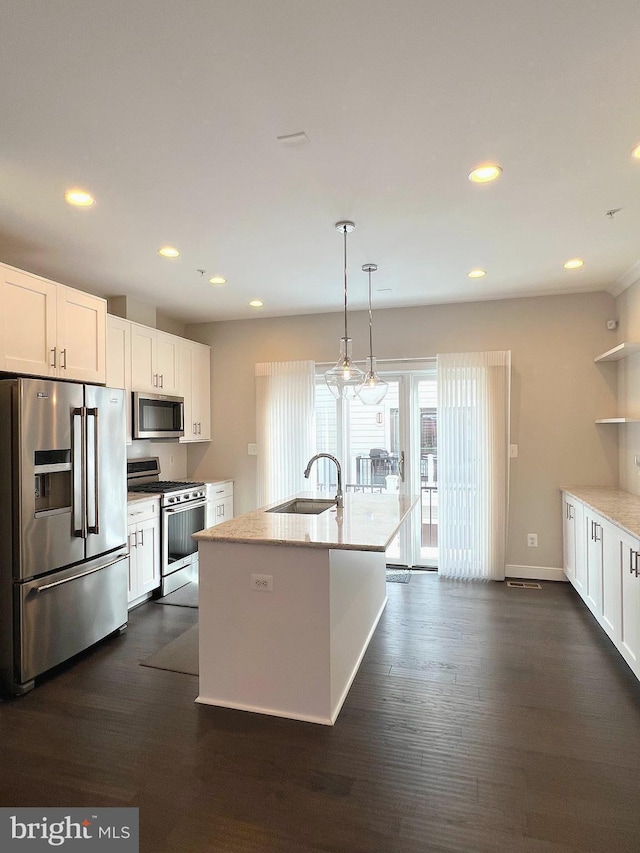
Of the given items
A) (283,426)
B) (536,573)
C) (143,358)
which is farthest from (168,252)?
(536,573)

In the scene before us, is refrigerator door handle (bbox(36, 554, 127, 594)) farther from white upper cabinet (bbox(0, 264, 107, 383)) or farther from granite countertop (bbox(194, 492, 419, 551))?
white upper cabinet (bbox(0, 264, 107, 383))

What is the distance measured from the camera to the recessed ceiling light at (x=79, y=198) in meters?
2.48

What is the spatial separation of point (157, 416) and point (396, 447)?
240cm

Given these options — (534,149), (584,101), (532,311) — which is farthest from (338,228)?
(532,311)

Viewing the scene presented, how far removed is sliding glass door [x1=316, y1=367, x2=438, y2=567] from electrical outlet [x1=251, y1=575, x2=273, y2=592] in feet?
8.93

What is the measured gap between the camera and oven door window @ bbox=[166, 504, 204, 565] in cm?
430

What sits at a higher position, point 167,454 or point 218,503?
point 167,454

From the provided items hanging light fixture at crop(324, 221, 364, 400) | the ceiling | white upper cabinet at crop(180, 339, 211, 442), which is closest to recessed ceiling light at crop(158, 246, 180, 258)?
the ceiling

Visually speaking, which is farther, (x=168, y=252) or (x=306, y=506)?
(x=306, y=506)

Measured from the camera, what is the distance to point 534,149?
2145mm

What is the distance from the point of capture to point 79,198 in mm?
2541

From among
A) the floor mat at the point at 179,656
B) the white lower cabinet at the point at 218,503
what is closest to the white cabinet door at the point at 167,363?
the white lower cabinet at the point at 218,503

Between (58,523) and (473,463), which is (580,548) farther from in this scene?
(58,523)

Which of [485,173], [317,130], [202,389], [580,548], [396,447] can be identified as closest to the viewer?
[317,130]
